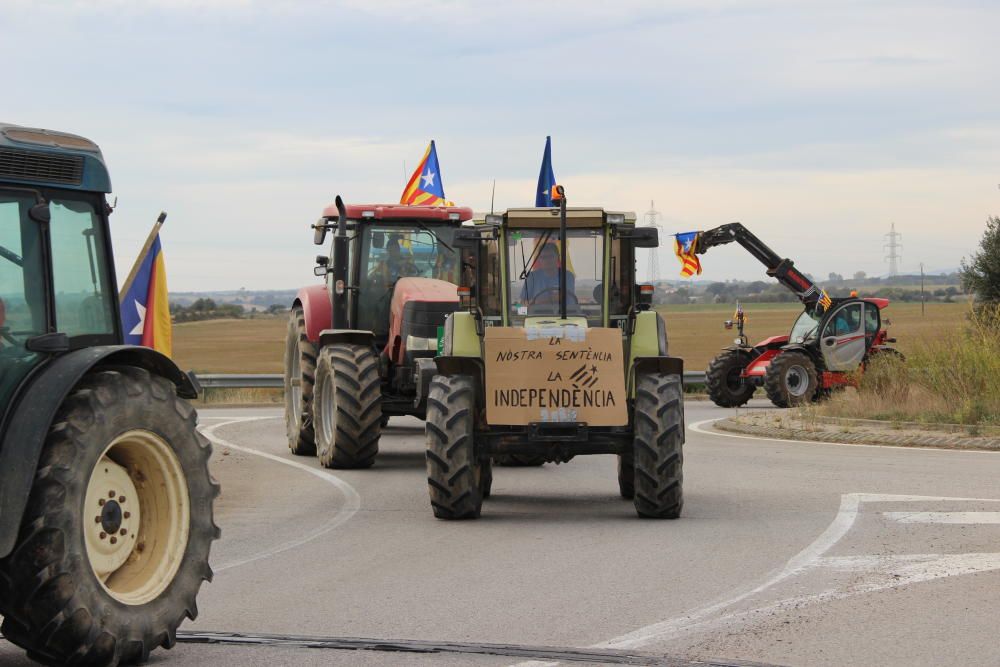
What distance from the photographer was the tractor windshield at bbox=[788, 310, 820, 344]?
31.0 meters

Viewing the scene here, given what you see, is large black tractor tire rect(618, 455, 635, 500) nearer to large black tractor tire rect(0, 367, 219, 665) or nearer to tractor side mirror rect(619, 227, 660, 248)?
tractor side mirror rect(619, 227, 660, 248)

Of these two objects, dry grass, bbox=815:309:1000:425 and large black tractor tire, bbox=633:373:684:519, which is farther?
dry grass, bbox=815:309:1000:425

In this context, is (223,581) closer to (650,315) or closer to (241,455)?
(650,315)

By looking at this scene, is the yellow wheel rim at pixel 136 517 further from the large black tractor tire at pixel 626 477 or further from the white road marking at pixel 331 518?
the large black tractor tire at pixel 626 477

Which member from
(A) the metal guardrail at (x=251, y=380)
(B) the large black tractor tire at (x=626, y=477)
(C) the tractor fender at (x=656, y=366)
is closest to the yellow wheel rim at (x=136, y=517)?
(C) the tractor fender at (x=656, y=366)

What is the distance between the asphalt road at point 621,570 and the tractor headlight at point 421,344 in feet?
5.31

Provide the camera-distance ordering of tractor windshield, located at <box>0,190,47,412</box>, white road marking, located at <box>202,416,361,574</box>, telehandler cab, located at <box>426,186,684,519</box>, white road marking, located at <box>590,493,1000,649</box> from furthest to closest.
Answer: telehandler cab, located at <box>426,186,684,519</box>, white road marking, located at <box>202,416,361,574</box>, white road marking, located at <box>590,493,1000,649</box>, tractor windshield, located at <box>0,190,47,412</box>

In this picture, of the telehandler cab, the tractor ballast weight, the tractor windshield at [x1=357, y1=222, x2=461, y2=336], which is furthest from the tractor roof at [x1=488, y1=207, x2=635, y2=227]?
the tractor ballast weight

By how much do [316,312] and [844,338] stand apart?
13.4 m

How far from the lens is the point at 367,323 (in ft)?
65.0

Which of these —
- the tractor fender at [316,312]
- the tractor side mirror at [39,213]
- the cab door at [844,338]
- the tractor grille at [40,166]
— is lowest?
the cab door at [844,338]

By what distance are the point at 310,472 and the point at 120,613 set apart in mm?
11176

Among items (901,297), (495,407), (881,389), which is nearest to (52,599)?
(495,407)

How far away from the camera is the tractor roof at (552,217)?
573 inches
